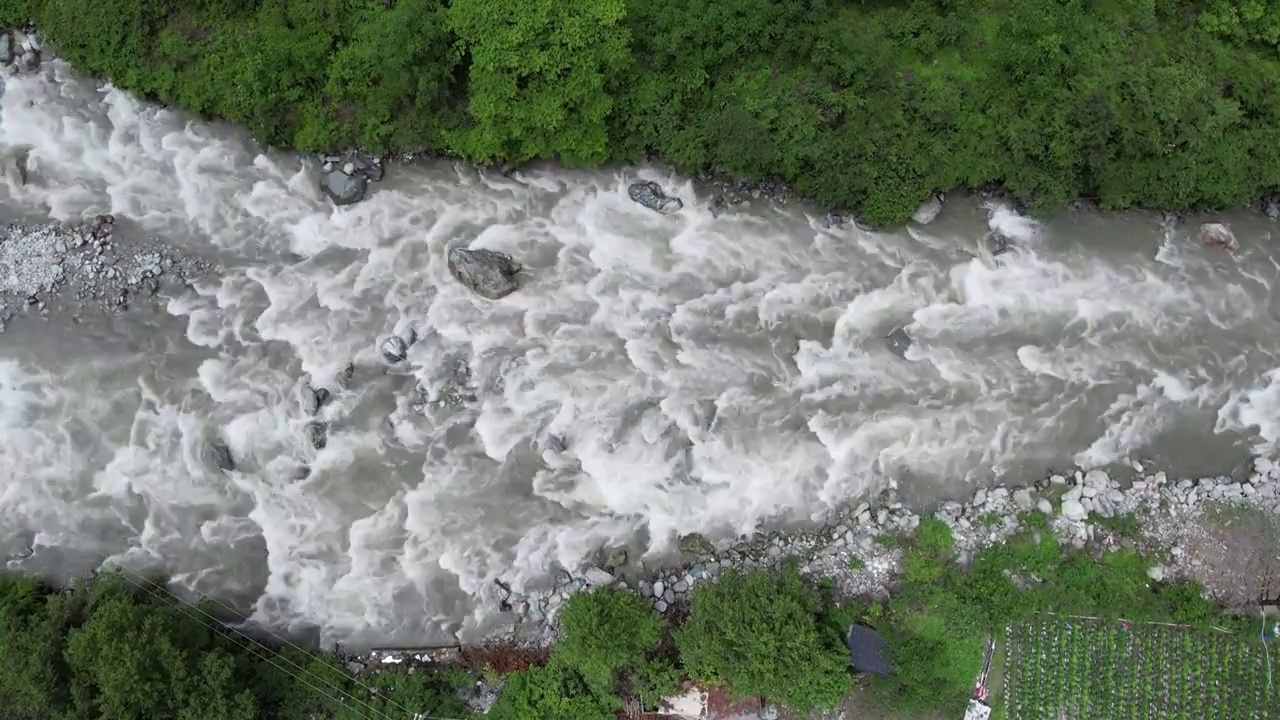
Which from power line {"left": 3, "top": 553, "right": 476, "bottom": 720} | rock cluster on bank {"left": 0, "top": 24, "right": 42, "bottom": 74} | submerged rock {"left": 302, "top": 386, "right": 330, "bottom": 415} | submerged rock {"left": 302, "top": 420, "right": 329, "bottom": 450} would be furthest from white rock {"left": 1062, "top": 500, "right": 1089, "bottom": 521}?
rock cluster on bank {"left": 0, "top": 24, "right": 42, "bottom": 74}

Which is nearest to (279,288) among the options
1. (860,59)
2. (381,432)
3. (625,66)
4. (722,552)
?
(381,432)

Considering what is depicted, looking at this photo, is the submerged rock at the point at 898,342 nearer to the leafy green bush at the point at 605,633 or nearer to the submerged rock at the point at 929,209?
the submerged rock at the point at 929,209

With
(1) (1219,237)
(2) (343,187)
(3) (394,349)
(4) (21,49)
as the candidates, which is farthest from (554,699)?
(4) (21,49)

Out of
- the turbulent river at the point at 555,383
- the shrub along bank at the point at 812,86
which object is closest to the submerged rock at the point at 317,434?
the turbulent river at the point at 555,383

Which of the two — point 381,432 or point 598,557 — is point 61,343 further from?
point 598,557

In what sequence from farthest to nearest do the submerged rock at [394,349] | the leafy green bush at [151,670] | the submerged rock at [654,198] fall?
the submerged rock at [654,198] < the submerged rock at [394,349] < the leafy green bush at [151,670]
